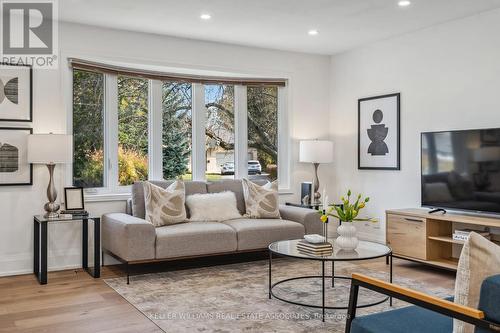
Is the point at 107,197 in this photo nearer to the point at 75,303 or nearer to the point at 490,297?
the point at 75,303

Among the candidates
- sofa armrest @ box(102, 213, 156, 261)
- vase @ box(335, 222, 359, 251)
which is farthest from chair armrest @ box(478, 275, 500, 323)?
sofa armrest @ box(102, 213, 156, 261)

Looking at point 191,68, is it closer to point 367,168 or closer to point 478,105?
point 367,168

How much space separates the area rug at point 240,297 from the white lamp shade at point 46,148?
1.21 metres

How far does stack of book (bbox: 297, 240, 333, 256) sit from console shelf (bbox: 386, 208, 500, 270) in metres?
1.47

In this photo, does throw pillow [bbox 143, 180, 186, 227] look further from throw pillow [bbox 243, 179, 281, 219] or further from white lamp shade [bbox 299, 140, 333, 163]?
white lamp shade [bbox 299, 140, 333, 163]

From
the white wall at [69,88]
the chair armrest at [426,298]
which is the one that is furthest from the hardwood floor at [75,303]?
the chair armrest at [426,298]

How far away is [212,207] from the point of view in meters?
5.14

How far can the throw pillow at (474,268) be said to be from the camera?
170cm

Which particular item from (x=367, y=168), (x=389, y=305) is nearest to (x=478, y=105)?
(x=367, y=168)

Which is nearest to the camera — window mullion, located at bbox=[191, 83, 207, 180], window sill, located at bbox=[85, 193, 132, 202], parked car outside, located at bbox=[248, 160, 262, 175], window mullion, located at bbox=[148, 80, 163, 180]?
window sill, located at bbox=[85, 193, 132, 202]

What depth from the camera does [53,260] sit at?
4.77 meters

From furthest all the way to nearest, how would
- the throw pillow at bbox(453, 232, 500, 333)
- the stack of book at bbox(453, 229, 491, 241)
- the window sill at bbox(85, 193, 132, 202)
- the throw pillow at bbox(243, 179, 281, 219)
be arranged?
the throw pillow at bbox(243, 179, 281, 219)
the window sill at bbox(85, 193, 132, 202)
the stack of book at bbox(453, 229, 491, 241)
the throw pillow at bbox(453, 232, 500, 333)

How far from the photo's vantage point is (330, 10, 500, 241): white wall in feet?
15.0

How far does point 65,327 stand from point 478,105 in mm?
4040
